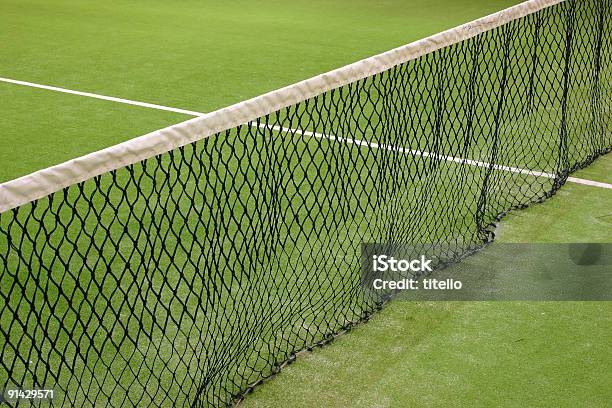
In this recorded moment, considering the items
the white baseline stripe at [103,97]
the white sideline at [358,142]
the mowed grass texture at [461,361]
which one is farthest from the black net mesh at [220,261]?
the white baseline stripe at [103,97]

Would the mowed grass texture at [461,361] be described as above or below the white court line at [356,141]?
below

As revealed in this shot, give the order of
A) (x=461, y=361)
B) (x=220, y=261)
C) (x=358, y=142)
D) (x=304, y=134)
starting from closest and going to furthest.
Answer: (x=461, y=361), (x=220, y=261), (x=304, y=134), (x=358, y=142)

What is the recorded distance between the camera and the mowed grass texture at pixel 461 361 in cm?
386

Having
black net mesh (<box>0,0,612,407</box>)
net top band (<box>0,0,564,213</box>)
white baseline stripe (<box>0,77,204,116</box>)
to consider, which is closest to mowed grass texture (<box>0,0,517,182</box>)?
white baseline stripe (<box>0,77,204,116</box>)

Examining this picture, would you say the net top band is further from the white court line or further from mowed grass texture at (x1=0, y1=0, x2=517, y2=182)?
mowed grass texture at (x1=0, y1=0, x2=517, y2=182)

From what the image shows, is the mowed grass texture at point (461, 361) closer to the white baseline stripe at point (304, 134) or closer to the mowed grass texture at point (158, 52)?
the white baseline stripe at point (304, 134)

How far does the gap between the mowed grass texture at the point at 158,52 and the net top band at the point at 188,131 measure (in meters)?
3.17

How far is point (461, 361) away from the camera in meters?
4.12

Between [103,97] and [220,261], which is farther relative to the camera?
[103,97]

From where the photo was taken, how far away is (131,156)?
312cm

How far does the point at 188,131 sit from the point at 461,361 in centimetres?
172

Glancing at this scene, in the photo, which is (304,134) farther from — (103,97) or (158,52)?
(158,52)

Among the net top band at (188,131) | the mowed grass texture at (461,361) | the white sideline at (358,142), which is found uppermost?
the net top band at (188,131)

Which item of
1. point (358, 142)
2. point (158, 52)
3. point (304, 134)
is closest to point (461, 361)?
point (304, 134)
